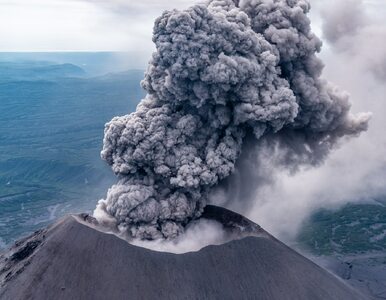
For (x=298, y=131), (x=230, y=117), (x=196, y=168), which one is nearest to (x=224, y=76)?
(x=230, y=117)

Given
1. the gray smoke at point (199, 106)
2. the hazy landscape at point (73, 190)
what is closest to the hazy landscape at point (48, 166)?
the hazy landscape at point (73, 190)

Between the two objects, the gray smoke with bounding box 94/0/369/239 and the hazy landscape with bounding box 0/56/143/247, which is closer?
the gray smoke with bounding box 94/0/369/239

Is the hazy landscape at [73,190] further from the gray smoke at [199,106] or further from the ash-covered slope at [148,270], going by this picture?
the gray smoke at [199,106]

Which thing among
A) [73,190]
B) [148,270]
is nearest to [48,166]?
[73,190]

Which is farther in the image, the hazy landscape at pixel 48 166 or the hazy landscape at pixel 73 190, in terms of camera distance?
the hazy landscape at pixel 48 166

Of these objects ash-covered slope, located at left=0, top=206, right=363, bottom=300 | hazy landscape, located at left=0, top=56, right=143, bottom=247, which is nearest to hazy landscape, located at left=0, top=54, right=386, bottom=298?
hazy landscape, located at left=0, top=56, right=143, bottom=247

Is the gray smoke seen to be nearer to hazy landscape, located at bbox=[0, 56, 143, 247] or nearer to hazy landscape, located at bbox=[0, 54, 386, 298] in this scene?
hazy landscape, located at bbox=[0, 54, 386, 298]
